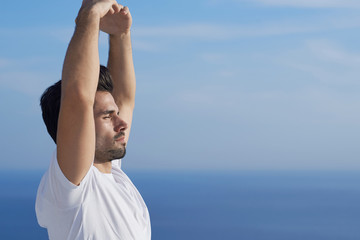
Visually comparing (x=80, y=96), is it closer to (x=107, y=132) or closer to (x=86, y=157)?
(x=86, y=157)

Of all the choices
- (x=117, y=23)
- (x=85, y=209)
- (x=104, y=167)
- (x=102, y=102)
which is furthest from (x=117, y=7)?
(x=85, y=209)

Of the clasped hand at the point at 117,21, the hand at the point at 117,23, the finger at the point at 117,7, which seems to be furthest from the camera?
the hand at the point at 117,23

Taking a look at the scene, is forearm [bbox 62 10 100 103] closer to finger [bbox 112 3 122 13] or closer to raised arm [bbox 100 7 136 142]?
finger [bbox 112 3 122 13]

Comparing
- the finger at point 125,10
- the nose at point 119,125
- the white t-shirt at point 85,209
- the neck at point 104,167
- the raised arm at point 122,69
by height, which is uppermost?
the finger at point 125,10

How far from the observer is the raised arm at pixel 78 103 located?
1.68m

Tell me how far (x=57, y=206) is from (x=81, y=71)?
18.1 inches

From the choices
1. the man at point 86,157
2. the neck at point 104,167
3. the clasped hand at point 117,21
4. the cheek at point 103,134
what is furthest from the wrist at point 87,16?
the neck at point 104,167

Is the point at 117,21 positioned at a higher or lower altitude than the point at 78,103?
higher

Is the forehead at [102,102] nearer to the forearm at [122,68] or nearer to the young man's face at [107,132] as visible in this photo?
the young man's face at [107,132]

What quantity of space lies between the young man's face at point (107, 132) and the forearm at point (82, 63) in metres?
0.27

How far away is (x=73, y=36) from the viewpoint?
1.74 metres

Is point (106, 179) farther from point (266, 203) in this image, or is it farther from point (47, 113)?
point (266, 203)

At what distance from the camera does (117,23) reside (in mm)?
2381

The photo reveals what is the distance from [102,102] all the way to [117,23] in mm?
516
